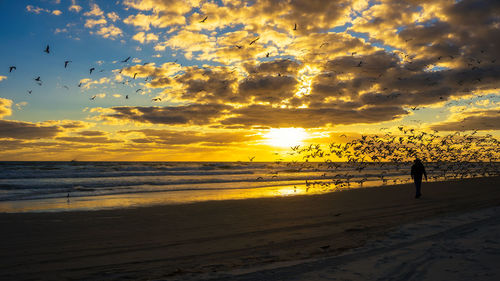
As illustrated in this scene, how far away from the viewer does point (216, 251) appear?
895cm

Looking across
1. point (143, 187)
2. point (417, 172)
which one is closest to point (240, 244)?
point (417, 172)

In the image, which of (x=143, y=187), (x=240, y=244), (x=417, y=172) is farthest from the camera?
(x=143, y=187)

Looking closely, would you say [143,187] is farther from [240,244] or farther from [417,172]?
[240,244]

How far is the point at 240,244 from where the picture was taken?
966cm

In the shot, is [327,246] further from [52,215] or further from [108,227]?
[52,215]

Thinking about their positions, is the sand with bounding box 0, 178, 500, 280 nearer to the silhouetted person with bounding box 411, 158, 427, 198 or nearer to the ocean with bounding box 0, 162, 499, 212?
the ocean with bounding box 0, 162, 499, 212

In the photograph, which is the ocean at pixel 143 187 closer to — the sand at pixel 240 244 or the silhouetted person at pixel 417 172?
the sand at pixel 240 244

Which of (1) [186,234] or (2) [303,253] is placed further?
(1) [186,234]

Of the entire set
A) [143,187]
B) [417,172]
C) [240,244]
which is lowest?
[240,244]

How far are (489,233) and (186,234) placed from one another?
9.35 meters

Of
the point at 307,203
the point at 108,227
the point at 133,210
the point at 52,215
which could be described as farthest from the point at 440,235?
the point at 52,215

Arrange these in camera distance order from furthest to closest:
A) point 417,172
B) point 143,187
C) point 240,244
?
point 143,187 → point 417,172 → point 240,244

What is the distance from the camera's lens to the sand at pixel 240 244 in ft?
23.5

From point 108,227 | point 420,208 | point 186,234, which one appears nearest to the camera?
point 186,234
